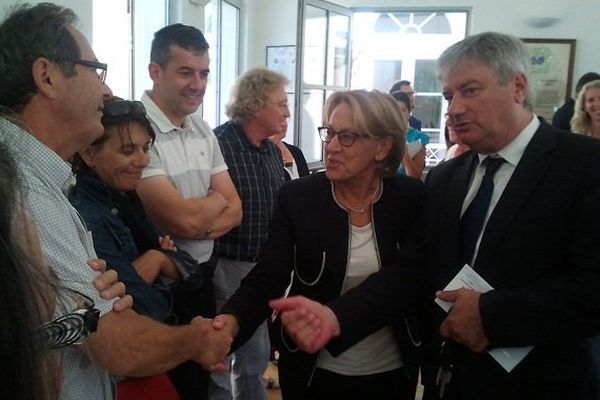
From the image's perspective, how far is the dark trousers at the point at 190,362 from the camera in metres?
2.04

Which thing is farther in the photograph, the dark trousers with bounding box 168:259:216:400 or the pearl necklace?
the dark trousers with bounding box 168:259:216:400

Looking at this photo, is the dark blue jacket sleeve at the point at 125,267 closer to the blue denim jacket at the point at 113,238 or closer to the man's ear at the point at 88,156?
the blue denim jacket at the point at 113,238

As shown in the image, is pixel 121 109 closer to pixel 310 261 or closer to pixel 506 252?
pixel 310 261

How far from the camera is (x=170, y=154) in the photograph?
205 centimetres

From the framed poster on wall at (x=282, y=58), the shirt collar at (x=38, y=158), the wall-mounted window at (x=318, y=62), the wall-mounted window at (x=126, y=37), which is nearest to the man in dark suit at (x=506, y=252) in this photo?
the shirt collar at (x=38, y=158)

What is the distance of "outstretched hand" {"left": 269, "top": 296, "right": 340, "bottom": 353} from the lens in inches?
56.7

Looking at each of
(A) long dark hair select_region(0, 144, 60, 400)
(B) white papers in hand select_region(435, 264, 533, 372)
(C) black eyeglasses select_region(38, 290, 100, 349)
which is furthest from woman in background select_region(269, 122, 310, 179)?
(A) long dark hair select_region(0, 144, 60, 400)

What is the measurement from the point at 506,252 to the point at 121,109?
4.05 ft

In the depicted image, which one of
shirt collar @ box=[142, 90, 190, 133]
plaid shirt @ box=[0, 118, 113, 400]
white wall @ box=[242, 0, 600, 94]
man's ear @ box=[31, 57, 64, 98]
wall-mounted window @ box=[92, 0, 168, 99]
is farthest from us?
white wall @ box=[242, 0, 600, 94]

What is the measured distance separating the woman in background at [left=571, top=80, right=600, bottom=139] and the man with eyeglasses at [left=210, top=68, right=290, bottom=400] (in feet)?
6.38

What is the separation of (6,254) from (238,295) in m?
1.15

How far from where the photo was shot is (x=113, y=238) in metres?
1.46

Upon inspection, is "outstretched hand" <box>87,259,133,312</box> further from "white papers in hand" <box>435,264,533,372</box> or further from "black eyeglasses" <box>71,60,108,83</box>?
"white papers in hand" <box>435,264,533,372</box>

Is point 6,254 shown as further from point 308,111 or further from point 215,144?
point 308,111
